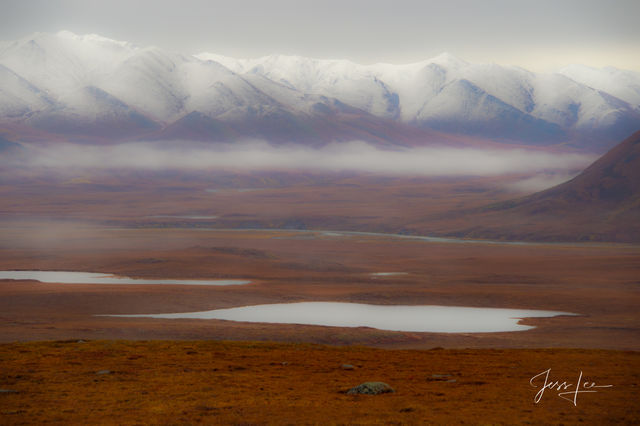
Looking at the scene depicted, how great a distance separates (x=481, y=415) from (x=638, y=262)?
9746 cm

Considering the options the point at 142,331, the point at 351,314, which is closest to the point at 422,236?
the point at 351,314

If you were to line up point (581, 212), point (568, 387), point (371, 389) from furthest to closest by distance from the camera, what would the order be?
1. point (581, 212)
2. point (568, 387)
3. point (371, 389)

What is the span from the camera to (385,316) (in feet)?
229

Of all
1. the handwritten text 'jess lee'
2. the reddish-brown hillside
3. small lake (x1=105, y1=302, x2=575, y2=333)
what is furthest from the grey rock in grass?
the reddish-brown hillside

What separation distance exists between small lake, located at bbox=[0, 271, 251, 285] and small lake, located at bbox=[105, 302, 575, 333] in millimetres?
20136

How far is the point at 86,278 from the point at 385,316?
139 ft

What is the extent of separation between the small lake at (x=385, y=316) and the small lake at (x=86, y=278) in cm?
2014

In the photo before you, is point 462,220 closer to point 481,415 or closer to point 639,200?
point 639,200

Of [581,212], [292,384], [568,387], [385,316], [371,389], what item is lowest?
[292,384]

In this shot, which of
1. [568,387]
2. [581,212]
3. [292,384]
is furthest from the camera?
[581,212]

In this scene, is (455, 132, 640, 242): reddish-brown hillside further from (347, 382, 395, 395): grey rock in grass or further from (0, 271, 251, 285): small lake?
(347, 382, 395, 395): grey rock in grass

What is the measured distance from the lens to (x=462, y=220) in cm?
19138

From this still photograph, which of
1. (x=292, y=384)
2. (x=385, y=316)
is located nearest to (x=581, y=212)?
(x=385, y=316)

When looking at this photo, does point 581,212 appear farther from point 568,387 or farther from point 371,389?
point 371,389
